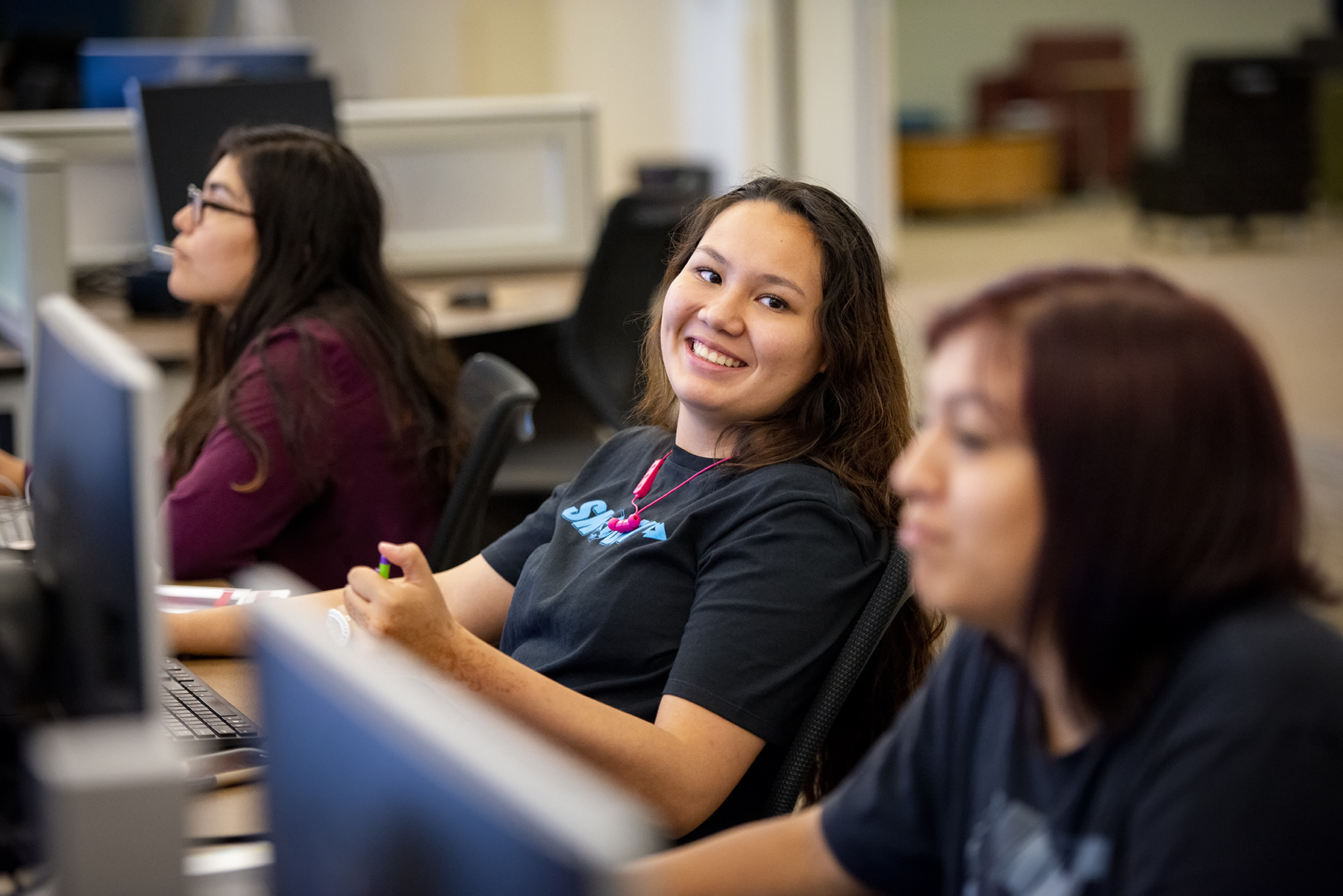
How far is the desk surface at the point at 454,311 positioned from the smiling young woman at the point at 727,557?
1328mm

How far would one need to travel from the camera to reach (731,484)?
1432 millimetres

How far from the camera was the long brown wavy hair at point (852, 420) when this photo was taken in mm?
1447

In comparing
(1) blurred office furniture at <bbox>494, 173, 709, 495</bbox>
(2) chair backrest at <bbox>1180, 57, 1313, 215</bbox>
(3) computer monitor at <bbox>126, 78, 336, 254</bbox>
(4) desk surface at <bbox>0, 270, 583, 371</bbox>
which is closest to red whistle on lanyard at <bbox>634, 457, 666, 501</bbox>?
(4) desk surface at <bbox>0, 270, 583, 371</bbox>

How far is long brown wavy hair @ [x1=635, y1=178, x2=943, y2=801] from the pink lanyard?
0.05 meters

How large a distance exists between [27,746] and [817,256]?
828 mm

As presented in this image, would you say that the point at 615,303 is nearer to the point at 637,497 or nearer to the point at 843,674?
the point at 637,497

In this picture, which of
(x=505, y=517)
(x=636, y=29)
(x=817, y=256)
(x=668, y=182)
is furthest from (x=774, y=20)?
(x=817, y=256)

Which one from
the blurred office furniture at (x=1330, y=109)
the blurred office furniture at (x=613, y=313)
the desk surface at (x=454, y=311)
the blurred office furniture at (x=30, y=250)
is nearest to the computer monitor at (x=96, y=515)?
the desk surface at (x=454, y=311)

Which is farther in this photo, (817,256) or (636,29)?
(636,29)

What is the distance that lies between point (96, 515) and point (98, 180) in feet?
10.5

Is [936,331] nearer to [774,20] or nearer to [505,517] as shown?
[505,517]

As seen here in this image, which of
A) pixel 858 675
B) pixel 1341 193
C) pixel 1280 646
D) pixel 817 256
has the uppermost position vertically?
pixel 817 256

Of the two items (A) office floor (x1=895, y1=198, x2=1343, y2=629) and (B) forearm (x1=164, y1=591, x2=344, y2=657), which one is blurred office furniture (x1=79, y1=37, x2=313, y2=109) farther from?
(B) forearm (x1=164, y1=591, x2=344, y2=657)

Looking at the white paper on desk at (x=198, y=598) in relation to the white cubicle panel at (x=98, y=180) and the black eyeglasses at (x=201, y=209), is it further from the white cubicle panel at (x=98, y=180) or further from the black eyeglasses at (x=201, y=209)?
the white cubicle panel at (x=98, y=180)
